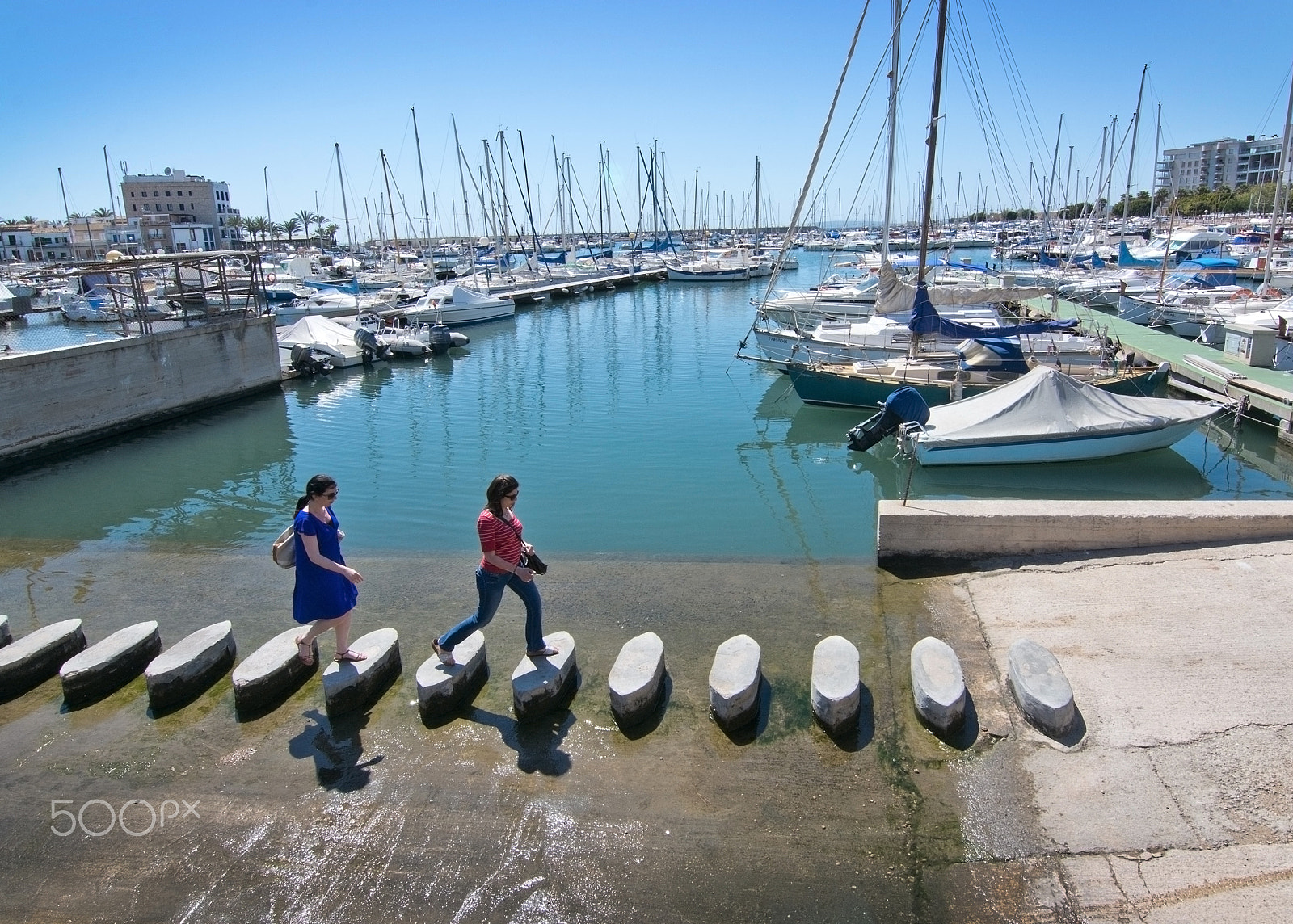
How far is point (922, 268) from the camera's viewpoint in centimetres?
2150

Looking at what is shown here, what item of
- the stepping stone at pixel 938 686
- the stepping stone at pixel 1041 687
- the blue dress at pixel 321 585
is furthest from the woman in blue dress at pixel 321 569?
the stepping stone at pixel 1041 687

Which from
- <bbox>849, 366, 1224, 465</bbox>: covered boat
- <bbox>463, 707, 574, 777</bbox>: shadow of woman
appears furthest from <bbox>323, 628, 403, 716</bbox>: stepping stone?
<bbox>849, 366, 1224, 465</bbox>: covered boat

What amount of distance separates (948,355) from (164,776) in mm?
20404

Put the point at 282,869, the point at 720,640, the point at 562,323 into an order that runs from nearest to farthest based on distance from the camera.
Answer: the point at 282,869 < the point at 720,640 < the point at 562,323

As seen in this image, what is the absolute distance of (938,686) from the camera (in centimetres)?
633

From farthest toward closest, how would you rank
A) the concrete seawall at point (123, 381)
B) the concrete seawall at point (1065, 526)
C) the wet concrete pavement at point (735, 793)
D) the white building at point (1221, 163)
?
the white building at point (1221, 163) → the concrete seawall at point (123, 381) → the concrete seawall at point (1065, 526) → the wet concrete pavement at point (735, 793)

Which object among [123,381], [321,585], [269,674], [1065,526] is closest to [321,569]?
[321,585]

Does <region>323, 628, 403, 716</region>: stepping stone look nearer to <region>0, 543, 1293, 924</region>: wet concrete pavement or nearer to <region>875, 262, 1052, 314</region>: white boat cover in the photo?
<region>0, 543, 1293, 924</region>: wet concrete pavement

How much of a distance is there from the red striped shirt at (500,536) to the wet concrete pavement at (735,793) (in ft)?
4.56

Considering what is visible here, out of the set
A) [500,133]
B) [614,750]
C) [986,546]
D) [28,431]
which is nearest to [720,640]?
[614,750]

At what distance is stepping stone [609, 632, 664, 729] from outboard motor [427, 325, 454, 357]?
31.9 meters

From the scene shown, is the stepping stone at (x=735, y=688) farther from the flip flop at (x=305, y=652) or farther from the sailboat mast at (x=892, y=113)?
the sailboat mast at (x=892, y=113)

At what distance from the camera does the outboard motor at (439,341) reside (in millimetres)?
36981

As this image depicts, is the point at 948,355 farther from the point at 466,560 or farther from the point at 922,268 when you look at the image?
the point at 466,560
